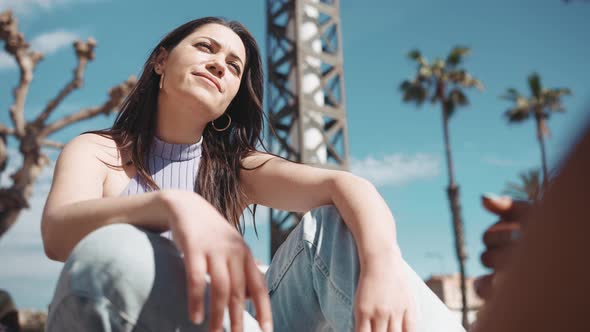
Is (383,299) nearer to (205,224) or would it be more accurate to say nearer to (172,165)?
(205,224)

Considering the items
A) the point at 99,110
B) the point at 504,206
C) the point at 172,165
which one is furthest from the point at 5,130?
the point at 504,206

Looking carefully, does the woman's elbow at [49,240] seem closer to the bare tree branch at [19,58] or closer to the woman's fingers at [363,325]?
the woman's fingers at [363,325]

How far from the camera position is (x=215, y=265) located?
0.80 metres

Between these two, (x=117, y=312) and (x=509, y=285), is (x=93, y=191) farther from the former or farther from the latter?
(x=509, y=285)

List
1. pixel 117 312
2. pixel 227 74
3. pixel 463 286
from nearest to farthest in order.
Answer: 1. pixel 117 312
2. pixel 227 74
3. pixel 463 286

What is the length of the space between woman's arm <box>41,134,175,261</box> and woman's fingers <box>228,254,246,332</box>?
7.0 inches

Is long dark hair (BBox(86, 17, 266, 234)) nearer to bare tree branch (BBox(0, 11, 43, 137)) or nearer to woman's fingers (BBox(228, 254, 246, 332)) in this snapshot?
woman's fingers (BBox(228, 254, 246, 332))

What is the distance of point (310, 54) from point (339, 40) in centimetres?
93

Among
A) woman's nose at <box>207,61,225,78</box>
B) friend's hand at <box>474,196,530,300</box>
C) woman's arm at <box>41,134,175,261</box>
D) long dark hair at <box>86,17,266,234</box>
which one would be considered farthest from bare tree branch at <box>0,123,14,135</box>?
friend's hand at <box>474,196,530,300</box>

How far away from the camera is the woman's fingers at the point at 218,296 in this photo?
779mm

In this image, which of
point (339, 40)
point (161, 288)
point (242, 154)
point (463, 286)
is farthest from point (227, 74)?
point (463, 286)

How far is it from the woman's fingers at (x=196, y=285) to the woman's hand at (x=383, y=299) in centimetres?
43

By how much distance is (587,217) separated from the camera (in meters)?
0.35

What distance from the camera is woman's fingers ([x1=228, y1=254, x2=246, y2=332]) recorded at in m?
0.82
